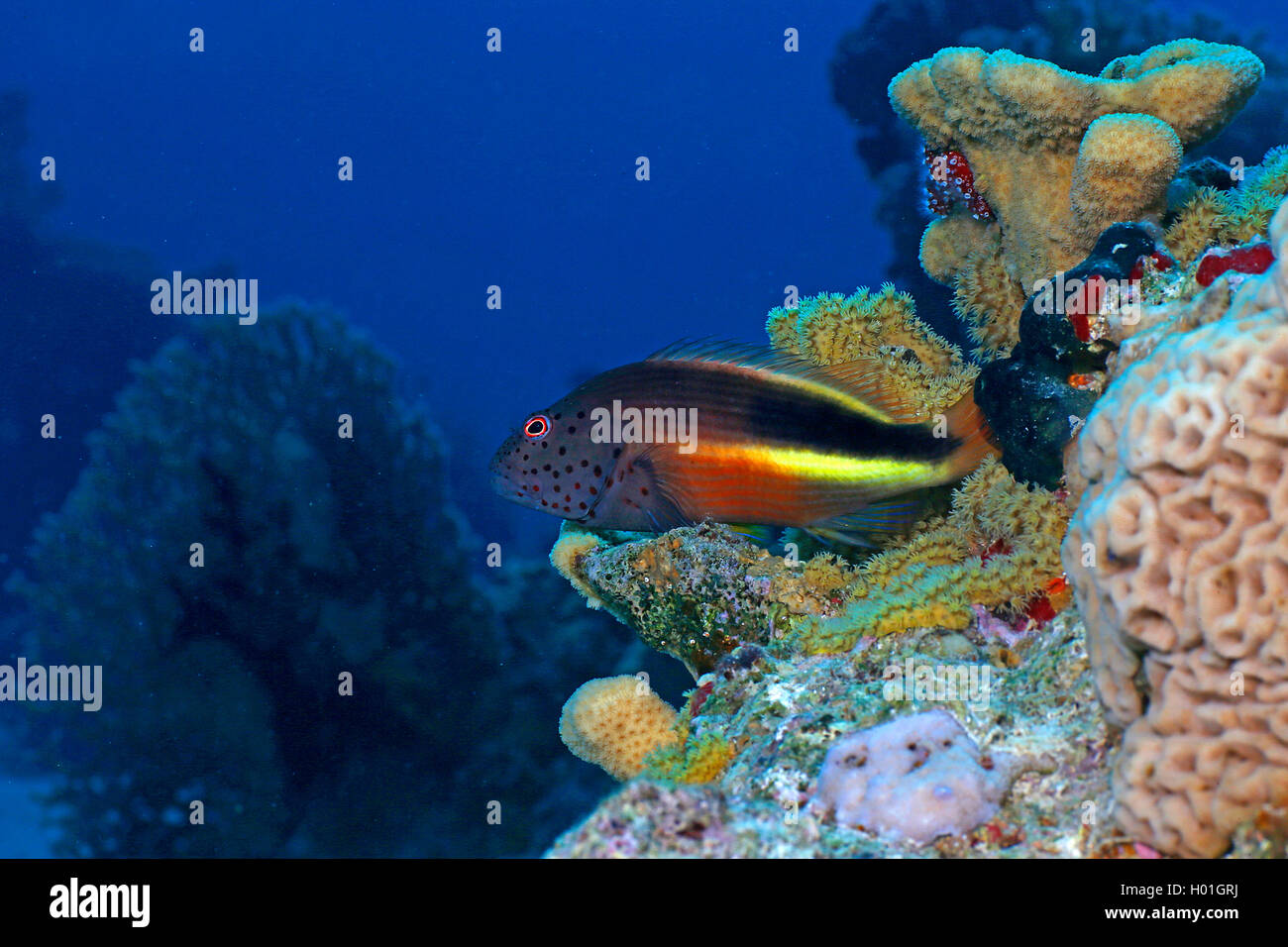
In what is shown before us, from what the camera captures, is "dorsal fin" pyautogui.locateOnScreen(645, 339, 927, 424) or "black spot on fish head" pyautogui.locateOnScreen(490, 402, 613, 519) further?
"black spot on fish head" pyautogui.locateOnScreen(490, 402, 613, 519)

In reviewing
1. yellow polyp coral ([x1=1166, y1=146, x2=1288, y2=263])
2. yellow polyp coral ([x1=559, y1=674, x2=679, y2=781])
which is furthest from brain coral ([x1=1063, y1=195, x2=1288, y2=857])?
yellow polyp coral ([x1=559, y1=674, x2=679, y2=781])

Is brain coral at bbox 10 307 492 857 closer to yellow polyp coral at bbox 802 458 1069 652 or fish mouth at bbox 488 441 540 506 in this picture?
fish mouth at bbox 488 441 540 506

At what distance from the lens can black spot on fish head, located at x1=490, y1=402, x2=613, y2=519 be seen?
3.76 meters

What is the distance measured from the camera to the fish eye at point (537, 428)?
12.3 feet

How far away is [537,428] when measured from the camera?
12.3ft

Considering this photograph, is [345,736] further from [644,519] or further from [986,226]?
[986,226]

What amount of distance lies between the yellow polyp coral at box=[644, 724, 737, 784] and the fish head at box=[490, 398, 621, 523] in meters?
1.26

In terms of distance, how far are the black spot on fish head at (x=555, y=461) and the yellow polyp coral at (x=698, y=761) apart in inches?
49.6

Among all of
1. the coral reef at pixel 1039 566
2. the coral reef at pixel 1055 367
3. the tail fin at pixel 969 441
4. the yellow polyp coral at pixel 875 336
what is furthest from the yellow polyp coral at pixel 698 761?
the yellow polyp coral at pixel 875 336

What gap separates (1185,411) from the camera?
6.97 feet

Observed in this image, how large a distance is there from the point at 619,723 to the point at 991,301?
10.2 feet

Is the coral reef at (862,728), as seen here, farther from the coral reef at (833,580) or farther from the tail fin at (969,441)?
the tail fin at (969,441)

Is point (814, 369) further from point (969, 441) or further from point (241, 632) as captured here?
point (241, 632)

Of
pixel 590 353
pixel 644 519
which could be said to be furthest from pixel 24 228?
pixel 590 353
